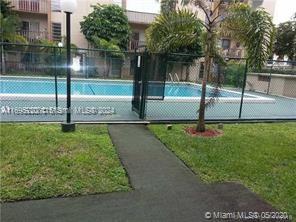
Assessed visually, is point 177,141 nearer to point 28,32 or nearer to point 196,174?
point 196,174

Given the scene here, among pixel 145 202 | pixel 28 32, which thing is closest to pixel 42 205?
pixel 145 202

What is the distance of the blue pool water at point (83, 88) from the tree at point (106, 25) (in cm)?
619

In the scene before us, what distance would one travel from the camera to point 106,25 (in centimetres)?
2027

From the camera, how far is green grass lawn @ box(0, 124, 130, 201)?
3.50 metres

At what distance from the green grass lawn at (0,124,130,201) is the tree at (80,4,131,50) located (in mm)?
15290

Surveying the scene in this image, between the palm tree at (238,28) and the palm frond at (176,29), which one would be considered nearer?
the palm tree at (238,28)

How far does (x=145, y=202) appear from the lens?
333 centimetres

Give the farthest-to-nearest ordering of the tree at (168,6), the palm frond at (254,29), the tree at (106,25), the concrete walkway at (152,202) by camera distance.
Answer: the tree at (106,25), the tree at (168,6), the palm frond at (254,29), the concrete walkway at (152,202)

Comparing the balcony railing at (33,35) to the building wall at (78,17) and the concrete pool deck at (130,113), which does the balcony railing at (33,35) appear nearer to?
the building wall at (78,17)

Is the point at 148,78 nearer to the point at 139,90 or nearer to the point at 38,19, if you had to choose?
the point at 139,90

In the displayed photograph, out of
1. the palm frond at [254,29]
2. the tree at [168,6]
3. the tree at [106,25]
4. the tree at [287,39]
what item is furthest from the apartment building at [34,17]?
the tree at [287,39]

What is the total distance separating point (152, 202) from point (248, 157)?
2521mm

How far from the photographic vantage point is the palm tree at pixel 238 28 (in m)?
5.90

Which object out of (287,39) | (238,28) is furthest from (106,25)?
(287,39)
